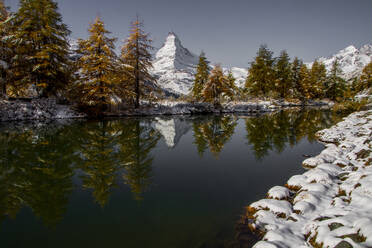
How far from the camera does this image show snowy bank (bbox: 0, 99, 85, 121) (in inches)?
808

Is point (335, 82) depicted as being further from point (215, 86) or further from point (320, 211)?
point (320, 211)

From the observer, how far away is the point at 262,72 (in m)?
43.4

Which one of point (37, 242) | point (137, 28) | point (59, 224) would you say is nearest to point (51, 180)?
point (59, 224)

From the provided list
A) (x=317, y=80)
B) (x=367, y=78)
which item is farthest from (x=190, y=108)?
(x=317, y=80)

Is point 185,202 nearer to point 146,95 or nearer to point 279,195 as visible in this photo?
point 279,195

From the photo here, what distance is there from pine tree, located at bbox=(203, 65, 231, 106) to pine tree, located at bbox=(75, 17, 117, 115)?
53.1 ft

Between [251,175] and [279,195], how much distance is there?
216cm

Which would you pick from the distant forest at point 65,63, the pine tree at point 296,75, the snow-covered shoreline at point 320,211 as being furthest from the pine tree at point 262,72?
the snow-covered shoreline at point 320,211

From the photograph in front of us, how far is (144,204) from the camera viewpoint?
201 inches

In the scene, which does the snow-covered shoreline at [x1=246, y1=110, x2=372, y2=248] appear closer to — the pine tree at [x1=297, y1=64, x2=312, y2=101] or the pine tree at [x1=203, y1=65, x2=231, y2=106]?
the pine tree at [x1=203, y1=65, x2=231, y2=106]

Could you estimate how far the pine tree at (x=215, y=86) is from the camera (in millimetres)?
34156

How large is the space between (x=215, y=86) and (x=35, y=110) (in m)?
25.0

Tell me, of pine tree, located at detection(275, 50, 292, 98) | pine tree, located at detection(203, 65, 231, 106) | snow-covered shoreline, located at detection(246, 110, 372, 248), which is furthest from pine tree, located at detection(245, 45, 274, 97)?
snow-covered shoreline, located at detection(246, 110, 372, 248)

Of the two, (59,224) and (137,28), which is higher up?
(137,28)
